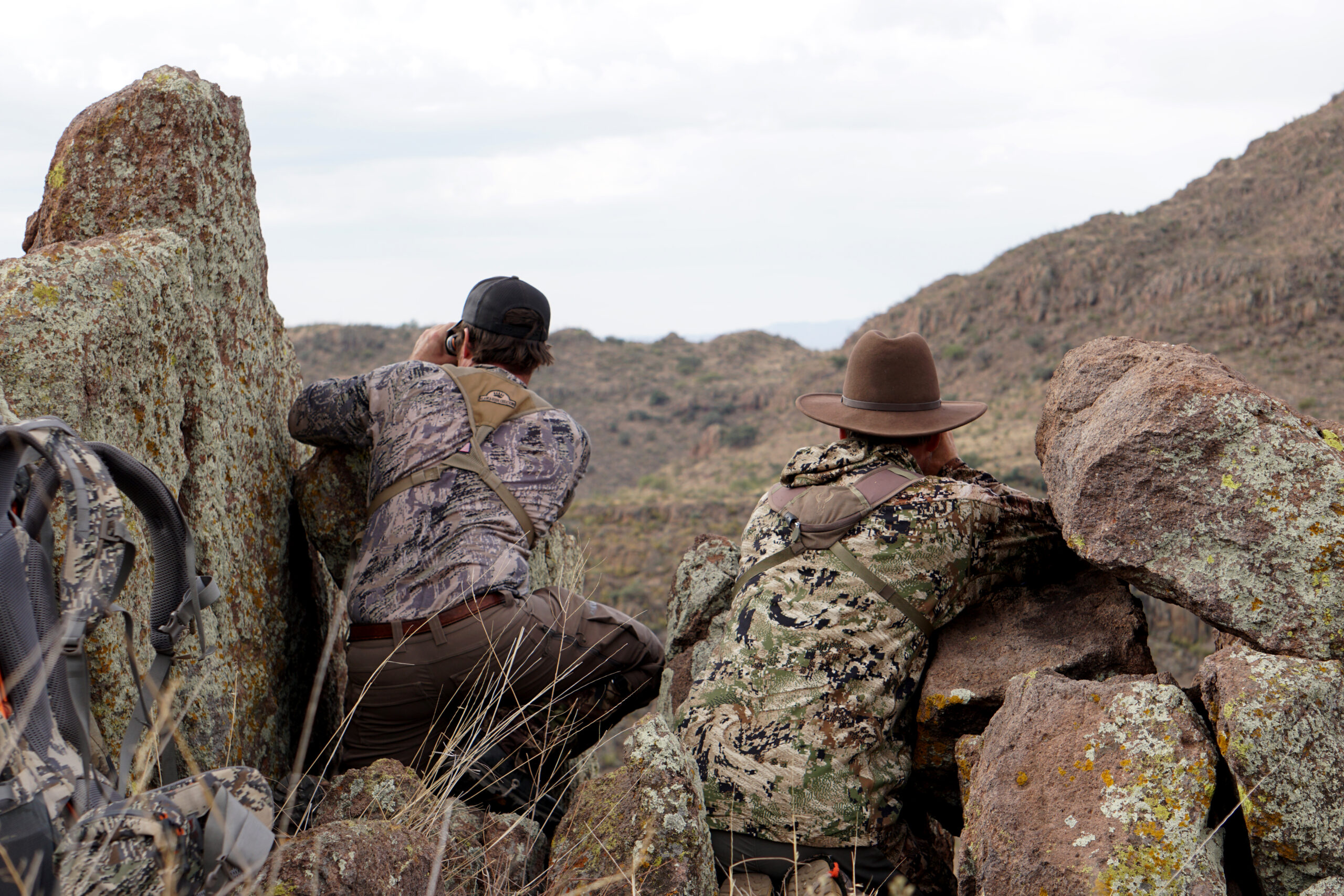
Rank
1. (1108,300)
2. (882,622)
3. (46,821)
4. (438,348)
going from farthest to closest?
(1108,300) → (438,348) → (882,622) → (46,821)

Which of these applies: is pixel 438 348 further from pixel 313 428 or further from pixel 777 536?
pixel 777 536

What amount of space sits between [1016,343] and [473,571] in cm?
3879

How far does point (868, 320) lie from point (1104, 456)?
166 feet

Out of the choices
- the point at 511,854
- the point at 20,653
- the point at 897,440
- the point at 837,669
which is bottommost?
the point at 511,854

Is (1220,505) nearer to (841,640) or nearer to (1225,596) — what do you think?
(1225,596)

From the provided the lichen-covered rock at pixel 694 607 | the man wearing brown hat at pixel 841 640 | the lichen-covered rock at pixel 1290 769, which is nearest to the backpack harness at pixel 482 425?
the lichen-covered rock at pixel 694 607

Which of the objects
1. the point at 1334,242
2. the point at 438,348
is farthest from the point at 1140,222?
the point at 438,348

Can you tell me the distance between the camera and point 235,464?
13.5ft

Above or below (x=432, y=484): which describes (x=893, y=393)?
above

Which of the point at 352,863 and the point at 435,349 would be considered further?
the point at 435,349

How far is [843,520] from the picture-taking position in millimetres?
3414

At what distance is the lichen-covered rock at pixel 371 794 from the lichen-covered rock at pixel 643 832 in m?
0.51

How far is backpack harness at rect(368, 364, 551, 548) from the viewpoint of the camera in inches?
157

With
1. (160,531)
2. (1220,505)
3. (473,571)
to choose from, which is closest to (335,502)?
(473,571)
